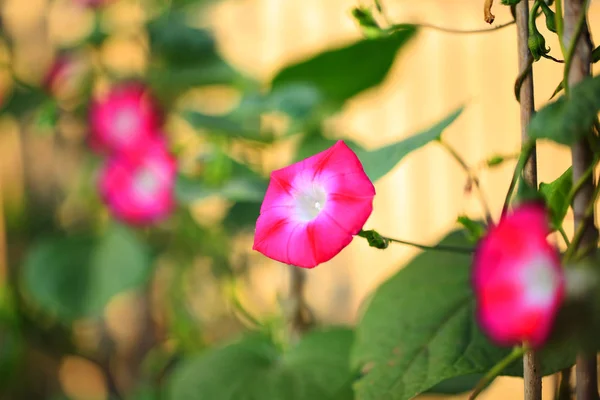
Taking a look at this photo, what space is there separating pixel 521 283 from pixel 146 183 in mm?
603

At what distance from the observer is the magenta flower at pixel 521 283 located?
0.51ft

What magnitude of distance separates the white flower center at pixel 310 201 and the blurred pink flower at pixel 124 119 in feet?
1.60

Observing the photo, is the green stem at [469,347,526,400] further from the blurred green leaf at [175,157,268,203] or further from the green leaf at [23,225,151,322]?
the green leaf at [23,225,151,322]

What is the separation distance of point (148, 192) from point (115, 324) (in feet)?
1.51

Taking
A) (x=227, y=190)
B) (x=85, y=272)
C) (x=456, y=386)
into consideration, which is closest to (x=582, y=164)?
(x=456, y=386)

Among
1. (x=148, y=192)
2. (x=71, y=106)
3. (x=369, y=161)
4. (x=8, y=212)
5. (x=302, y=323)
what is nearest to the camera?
(x=369, y=161)

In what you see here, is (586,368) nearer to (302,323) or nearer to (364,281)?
(302,323)

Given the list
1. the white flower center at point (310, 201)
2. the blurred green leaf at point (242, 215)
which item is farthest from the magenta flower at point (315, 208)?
the blurred green leaf at point (242, 215)

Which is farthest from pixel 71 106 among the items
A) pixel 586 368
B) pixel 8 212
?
pixel 586 368

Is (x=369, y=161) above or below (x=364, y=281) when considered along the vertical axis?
above

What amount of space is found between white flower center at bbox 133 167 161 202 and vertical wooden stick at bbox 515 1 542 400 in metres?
0.51

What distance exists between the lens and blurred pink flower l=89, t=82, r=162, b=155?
74 cm

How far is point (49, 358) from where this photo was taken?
1107 millimetres

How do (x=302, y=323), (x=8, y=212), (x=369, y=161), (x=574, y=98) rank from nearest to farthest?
(x=574, y=98) → (x=369, y=161) → (x=302, y=323) → (x=8, y=212)
